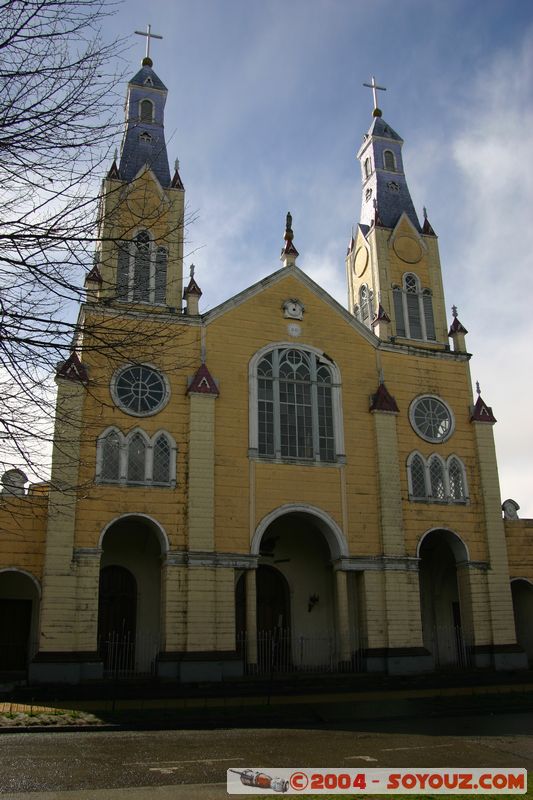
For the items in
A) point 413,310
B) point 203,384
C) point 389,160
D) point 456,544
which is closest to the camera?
point 203,384

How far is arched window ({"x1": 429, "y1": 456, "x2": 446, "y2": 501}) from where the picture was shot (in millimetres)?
27047

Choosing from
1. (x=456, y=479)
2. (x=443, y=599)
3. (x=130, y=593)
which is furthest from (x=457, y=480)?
Result: (x=130, y=593)

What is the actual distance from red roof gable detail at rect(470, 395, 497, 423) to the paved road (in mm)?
14400

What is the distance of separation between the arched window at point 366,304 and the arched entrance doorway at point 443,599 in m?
9.69

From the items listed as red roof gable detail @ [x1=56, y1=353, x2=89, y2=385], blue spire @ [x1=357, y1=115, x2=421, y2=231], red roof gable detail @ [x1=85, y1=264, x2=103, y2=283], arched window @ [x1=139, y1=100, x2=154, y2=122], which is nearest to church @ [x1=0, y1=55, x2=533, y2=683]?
red roof gable detail @ [x1=56, y1=353, x2=89, y2=385]

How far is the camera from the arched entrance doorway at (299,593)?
24.9m

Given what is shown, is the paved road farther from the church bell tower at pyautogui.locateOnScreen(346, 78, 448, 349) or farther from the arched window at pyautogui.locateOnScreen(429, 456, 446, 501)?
the church bell tower at pyautogui.locateOnScreen(346, 78, 448, 349)

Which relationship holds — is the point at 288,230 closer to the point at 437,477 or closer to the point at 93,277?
the point at 437,477

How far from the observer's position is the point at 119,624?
24234 mm

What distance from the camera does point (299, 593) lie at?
2667cm

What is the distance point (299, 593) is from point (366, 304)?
1299 centimetres

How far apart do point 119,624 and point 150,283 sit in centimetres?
1216

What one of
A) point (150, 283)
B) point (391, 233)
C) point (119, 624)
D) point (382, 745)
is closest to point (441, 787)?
point (382, 745)

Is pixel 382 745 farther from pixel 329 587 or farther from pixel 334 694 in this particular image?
pixel 329 587
